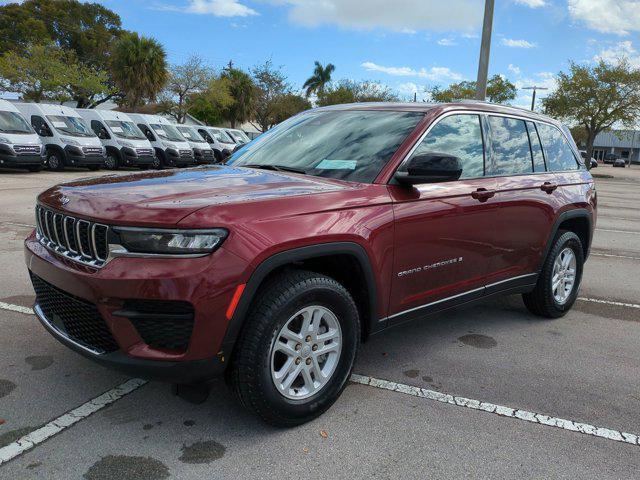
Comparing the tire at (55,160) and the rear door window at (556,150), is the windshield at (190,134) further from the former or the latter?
the rear door window at (556,150)

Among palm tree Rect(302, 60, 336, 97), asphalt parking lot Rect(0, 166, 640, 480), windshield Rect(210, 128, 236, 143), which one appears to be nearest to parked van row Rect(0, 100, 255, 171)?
windshield Rect(210, 128, 236, 143)

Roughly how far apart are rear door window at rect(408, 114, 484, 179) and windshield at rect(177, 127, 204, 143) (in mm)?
22574

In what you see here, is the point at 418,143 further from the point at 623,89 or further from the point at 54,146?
the point at 623,89

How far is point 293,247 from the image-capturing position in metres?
2.71

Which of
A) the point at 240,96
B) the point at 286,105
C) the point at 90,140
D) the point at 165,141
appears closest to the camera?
the point at 90,140

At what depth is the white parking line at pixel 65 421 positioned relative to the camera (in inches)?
103

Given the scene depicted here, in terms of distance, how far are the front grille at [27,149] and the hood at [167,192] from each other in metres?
15.4

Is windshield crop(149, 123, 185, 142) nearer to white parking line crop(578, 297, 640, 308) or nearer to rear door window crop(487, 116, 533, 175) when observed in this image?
white parking line crop(578, 297, 640, 308)

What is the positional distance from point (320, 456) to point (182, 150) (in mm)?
21820

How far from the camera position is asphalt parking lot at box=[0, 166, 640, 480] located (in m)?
2.61

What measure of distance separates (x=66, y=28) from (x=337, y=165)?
6147 cm

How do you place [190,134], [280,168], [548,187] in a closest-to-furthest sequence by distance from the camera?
[280,168], [548,187], [190,134]

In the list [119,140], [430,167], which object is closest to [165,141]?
[119,140]

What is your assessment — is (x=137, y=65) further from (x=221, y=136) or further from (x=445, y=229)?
(x=445, y=229)
